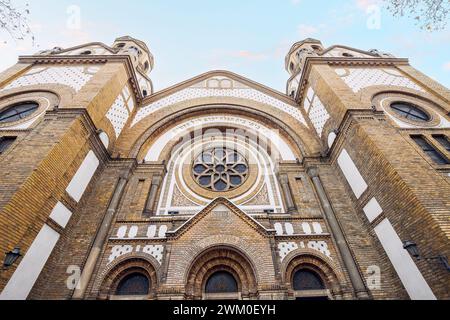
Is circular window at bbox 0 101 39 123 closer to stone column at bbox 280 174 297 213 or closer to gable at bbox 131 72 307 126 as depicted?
gable at bbox 131 72 307 126

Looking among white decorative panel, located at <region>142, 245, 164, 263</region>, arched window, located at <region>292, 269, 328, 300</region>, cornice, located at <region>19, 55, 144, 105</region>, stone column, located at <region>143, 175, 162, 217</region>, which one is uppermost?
cornice, located at <region>19, 55, 144, 105</region>

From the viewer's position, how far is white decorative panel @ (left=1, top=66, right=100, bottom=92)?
1026 cm

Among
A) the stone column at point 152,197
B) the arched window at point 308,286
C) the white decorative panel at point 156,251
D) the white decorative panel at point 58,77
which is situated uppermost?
the white decorative panel at point 58,77

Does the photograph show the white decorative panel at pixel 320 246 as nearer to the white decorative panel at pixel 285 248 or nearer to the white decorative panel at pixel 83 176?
the white decorative panel at pixel 285 248

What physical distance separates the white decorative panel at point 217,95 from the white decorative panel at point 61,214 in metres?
5.97

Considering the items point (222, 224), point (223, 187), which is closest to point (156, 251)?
point (222, 224)

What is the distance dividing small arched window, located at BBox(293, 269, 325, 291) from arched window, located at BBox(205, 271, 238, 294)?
1886mm

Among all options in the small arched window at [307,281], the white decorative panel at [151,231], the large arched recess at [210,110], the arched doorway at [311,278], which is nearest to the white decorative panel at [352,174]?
the large arched recess at [210,110]

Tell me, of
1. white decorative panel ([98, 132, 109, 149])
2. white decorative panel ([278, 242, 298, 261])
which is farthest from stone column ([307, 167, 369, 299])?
white decorative panel ([98, 132, 109, 149])

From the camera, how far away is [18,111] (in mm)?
9148

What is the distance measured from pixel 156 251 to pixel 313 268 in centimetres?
494

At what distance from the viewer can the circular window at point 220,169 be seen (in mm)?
10336

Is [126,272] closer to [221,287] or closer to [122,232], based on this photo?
[122,232]
